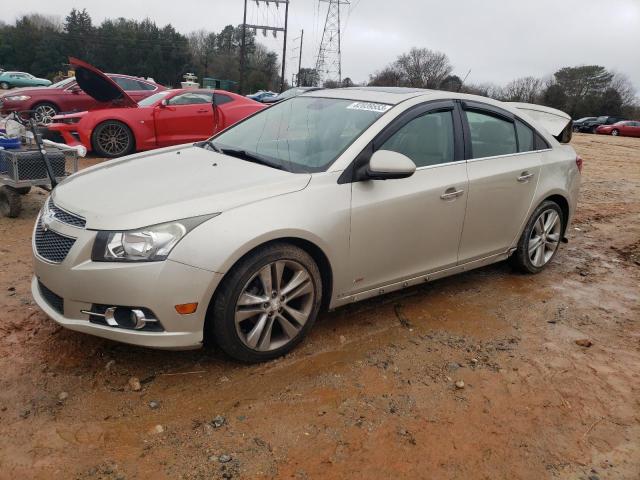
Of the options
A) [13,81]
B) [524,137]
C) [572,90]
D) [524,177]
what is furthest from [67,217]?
[572,90]

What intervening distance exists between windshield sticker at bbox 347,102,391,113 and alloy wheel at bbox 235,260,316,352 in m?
1.33

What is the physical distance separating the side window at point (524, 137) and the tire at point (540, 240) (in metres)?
0.54

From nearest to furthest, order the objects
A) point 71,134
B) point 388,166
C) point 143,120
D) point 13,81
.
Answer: point 388,166 → point 71,134 → point 143,120 → point 13,81

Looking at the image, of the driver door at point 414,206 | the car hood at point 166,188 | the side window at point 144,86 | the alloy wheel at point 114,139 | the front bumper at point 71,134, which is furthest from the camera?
the side window at point 144,86

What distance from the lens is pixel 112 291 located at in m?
2.66

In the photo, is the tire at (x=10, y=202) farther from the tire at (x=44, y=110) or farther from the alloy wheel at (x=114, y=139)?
the tire at (x=44, y=110)

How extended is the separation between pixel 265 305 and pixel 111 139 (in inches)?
→ 322

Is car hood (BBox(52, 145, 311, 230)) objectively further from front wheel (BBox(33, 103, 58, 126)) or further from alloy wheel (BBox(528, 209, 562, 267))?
front wheel (BBox(33, 103, 58, 126))

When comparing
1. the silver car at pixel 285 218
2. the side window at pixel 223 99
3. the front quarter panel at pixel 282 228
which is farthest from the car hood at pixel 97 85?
the front quarter panel at pixel 282 228

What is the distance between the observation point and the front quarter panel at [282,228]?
2.71 m

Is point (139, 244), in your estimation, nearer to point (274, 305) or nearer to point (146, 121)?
point (274, 305)

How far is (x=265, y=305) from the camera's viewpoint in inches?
119

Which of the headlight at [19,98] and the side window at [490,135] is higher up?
the side window at [490,135]

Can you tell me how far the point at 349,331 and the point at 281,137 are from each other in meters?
1.50
